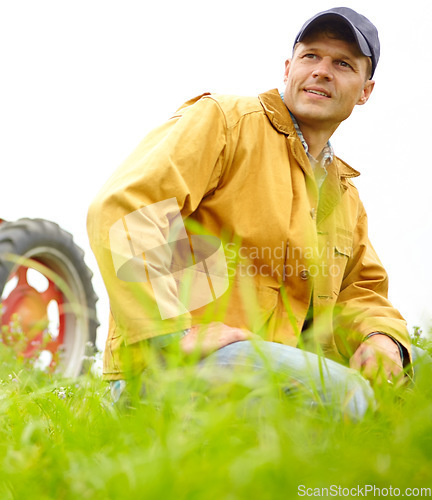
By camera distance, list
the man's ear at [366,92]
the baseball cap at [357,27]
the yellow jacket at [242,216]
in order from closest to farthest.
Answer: the yellow jacket at [242,216], the baseball cap at [357,27], the man's ear at [366,92]

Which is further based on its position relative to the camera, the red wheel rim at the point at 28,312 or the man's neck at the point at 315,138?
the red wheel rim at the point at 28,312

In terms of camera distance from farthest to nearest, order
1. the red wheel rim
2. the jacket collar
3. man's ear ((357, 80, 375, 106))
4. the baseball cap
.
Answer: the red wheel rim < man's ear ((357, 80, 375, 106)) < the baseball cap < the jacket collar

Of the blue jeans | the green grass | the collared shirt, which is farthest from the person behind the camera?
the collared shirt

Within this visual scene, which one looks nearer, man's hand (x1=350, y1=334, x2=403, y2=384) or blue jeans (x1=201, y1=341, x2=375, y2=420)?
blue jeans (x1=201, y1=341, x2=375, y2=420)

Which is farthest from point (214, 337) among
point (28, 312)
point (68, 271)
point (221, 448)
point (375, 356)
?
point (68, 271)

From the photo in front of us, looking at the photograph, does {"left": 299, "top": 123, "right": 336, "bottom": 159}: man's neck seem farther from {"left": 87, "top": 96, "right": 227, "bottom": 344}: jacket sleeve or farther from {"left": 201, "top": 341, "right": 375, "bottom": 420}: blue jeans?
{"left": 201, "top": 341, "right": 375, "bottom": 420}: blue jeans

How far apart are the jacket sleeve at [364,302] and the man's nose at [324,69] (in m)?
0.75

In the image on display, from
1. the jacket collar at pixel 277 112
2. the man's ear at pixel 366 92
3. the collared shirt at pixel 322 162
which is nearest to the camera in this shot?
the jacket collar at pixel 277 112

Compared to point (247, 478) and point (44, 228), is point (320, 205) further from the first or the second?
point (44, 228)

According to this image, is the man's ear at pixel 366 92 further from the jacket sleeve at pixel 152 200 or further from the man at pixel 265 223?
the jacket sleeve at pixel 152 200

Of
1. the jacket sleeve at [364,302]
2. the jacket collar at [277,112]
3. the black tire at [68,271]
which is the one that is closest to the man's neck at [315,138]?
the jacket collar at [277,112]

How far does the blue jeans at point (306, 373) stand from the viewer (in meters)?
1.74

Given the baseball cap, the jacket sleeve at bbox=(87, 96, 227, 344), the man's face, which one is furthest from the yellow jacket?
the baseball cap

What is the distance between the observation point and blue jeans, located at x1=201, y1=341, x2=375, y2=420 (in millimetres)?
1737
